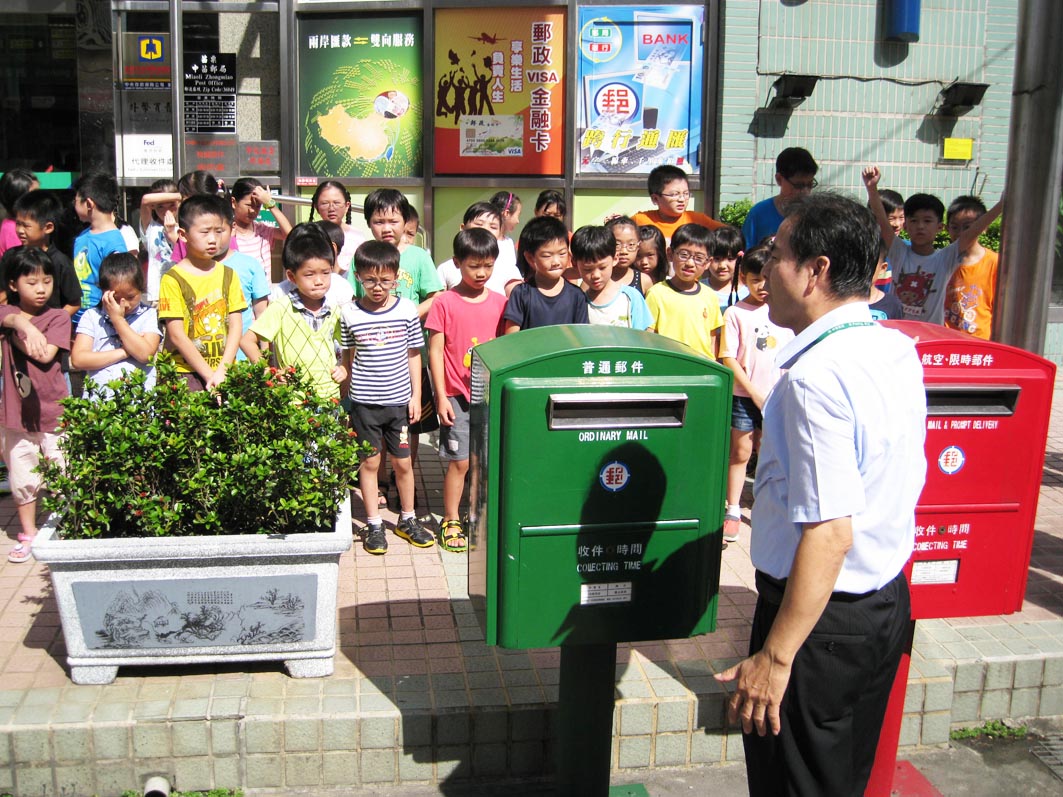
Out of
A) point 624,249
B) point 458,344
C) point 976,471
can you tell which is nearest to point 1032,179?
point 976,471

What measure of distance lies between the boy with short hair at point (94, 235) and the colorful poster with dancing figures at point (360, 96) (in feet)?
9.81

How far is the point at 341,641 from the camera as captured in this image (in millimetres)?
4215

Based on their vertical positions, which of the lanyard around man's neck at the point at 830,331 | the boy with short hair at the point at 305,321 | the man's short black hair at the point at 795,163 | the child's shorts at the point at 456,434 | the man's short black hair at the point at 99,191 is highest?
the man's short black hair at the point at 795,163

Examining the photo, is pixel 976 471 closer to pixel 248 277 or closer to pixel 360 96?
pixel 248 277

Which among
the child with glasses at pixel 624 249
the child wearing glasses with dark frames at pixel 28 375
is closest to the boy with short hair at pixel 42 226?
the child wearing glasses with dark frames at pixel 28 375

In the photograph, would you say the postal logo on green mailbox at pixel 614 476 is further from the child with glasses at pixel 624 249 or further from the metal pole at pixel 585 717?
the child with glasses at pixel 624 249

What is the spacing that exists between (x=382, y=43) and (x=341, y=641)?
21.6 ft

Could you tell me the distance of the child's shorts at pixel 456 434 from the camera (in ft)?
17.6

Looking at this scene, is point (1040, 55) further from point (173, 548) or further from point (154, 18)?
point (154, 18)

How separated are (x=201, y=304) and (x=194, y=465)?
5.14 ft

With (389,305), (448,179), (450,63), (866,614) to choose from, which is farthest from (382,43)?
(866,614)

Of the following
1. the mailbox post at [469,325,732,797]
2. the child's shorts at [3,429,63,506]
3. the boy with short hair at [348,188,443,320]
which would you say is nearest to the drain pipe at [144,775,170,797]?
the mailbox post at [469,325,732,797]

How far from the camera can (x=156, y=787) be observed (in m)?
3.56

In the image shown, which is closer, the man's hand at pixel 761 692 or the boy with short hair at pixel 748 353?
the man's hand at pixel 761 692
